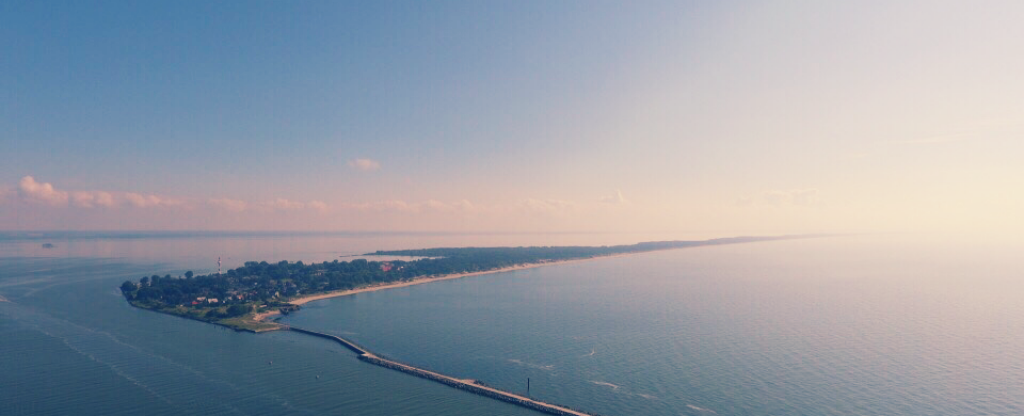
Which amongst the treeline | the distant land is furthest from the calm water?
the treeline

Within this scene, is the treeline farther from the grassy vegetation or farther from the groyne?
the groyne

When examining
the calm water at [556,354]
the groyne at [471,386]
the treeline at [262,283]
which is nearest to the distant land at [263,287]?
the treeline at [262,283]

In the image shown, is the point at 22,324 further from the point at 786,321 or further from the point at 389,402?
the point at 786,321

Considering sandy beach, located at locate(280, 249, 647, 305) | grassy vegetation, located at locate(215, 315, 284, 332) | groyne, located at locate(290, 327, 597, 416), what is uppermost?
sandy beach, located at locate(280, 249, 647, 305)

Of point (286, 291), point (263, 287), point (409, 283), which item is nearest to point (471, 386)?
point (286, 291)

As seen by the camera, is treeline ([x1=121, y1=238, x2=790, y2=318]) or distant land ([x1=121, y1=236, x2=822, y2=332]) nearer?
distant land ([x1=121, y1=236, x2=822, y2=332])

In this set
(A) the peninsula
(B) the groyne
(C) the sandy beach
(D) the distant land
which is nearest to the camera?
(B) the groyne

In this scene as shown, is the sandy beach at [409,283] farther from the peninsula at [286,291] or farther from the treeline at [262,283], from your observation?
the treeline at [262,283]
